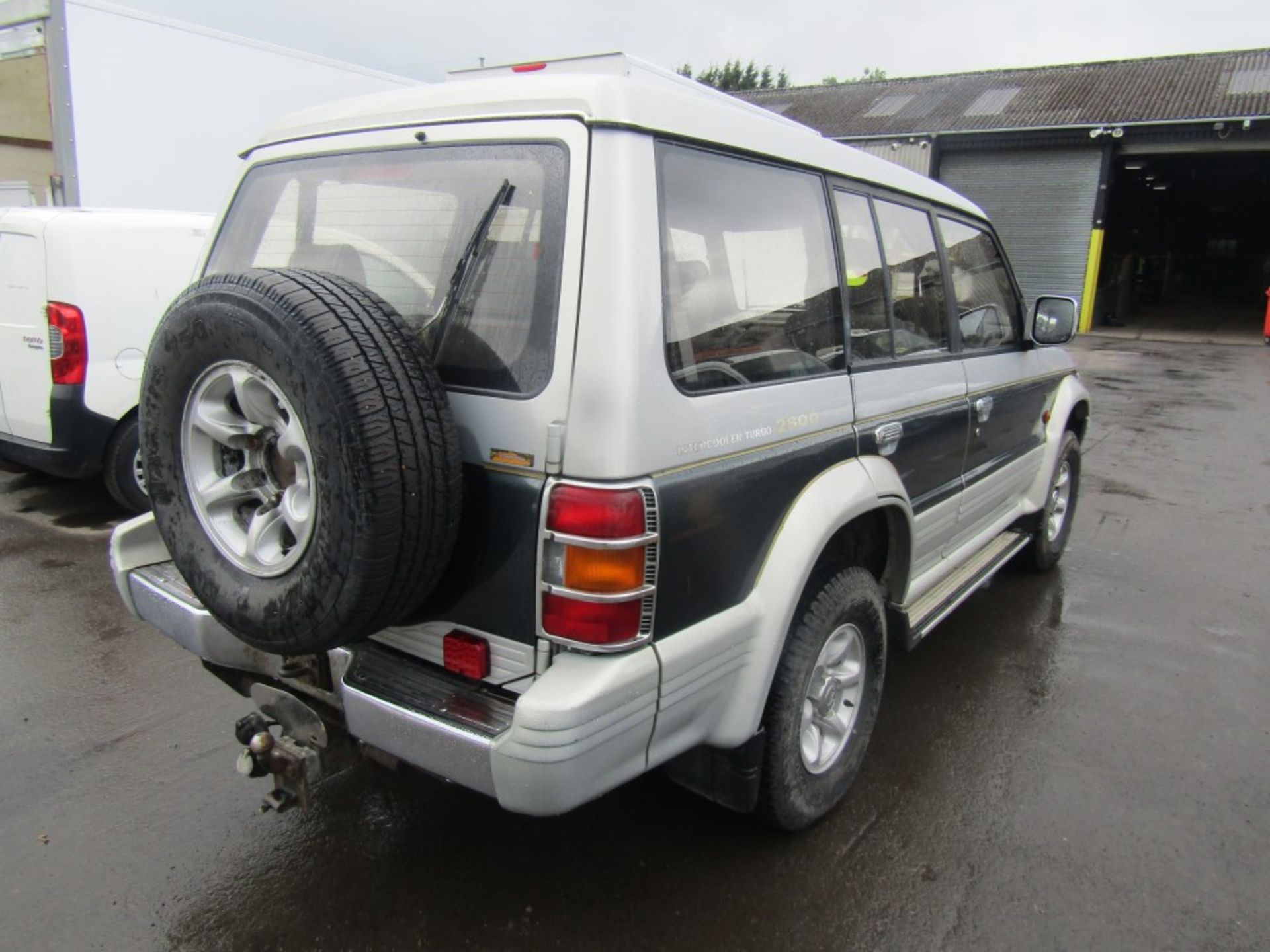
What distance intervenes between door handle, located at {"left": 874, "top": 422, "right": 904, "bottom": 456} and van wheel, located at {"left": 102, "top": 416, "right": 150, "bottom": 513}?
4301mm

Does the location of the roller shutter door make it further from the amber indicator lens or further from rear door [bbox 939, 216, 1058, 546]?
the amber indicator lens

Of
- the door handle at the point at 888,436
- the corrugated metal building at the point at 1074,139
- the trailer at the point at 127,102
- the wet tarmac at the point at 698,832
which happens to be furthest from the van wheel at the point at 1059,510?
the corrugated metal building at the point at 1074,139

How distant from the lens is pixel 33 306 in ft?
16.6

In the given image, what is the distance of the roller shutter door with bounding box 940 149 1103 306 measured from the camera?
20.3 meters

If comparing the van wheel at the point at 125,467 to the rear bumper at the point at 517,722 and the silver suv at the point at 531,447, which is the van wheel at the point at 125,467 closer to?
the silver suv at the point at 531,447

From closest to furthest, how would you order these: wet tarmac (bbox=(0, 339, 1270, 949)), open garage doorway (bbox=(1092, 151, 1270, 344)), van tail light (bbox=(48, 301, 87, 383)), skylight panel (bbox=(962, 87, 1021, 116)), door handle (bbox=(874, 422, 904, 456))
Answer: wet tarmac (bbox=(0, 339, 1270, 949))
door handle (bbox=(874, 422, 904, 456))
van tail light (bbox=(48, 301, 87, 383))
skylight panel (bbox=(962, 87, 1021, 116))
open garage doorway (bbox=(1092, 151, 1270, 344))

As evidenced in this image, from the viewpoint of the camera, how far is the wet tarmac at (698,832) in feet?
7.68

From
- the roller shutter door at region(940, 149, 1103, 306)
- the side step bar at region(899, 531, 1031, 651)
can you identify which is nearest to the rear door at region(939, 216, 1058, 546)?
the side step bar at region(899, 531, 1031, 651)

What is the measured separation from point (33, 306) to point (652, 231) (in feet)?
15.1

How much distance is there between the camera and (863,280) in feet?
9.39


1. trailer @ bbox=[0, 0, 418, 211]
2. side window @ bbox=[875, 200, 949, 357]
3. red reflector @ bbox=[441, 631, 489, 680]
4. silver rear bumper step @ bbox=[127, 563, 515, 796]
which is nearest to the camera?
silver rear bumper step @ bbox=[127, 563, 515, 796]

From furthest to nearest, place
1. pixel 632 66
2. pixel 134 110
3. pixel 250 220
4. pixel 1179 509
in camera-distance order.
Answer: pixel 134 110, pixel 1179 509, pixel 250 220, pixel 632 66

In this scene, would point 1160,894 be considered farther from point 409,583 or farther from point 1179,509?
point 1179,509

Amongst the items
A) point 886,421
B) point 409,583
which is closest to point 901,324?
point 886,421
